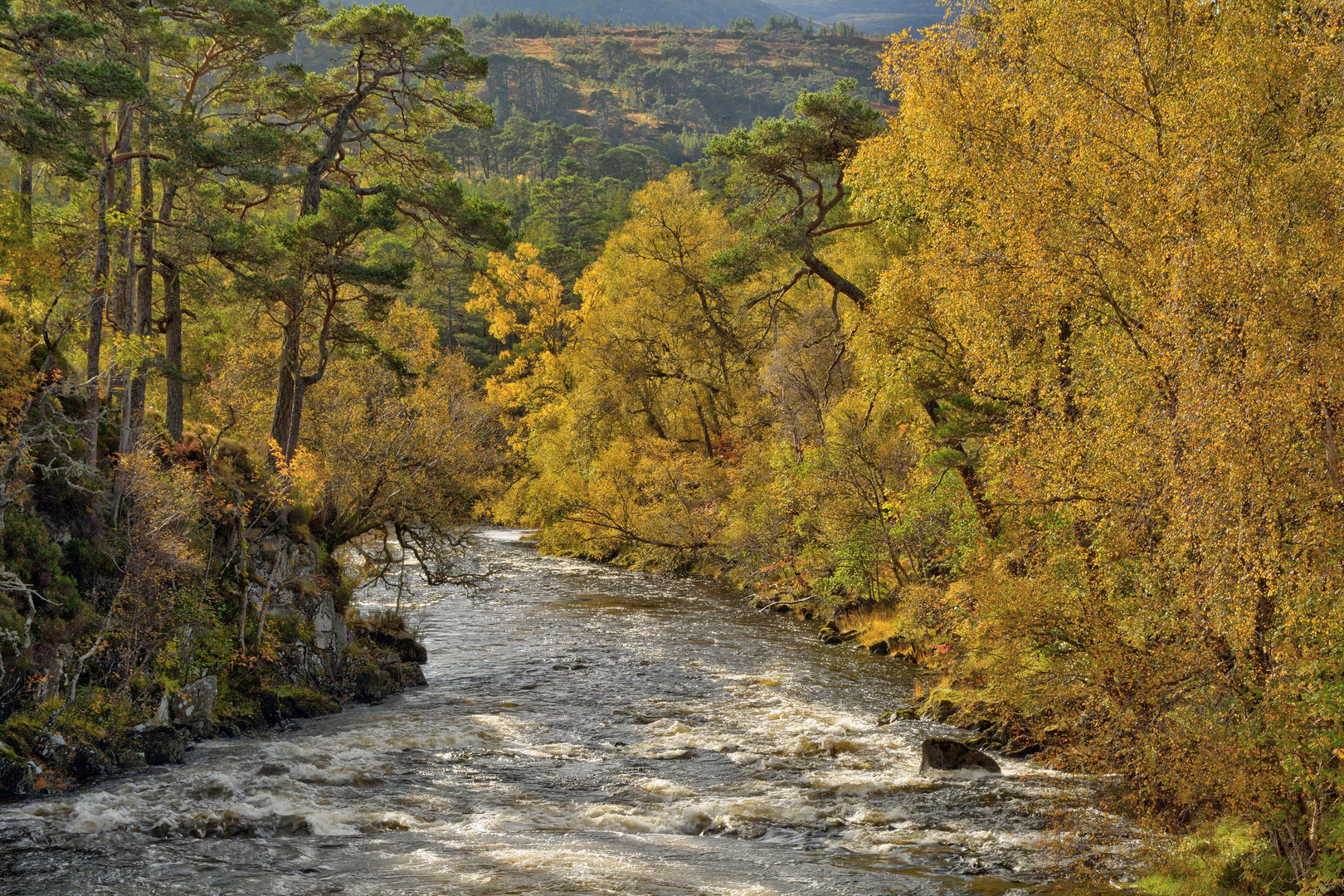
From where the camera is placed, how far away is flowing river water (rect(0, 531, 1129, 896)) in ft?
32.9

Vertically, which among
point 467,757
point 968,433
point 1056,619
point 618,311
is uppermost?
→ point 618,311

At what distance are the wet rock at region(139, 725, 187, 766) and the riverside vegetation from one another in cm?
46

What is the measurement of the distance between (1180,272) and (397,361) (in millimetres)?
16435

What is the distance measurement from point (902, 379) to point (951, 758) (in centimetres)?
714

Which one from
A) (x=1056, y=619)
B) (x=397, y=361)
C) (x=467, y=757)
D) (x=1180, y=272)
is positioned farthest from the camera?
(x=397, y=361)

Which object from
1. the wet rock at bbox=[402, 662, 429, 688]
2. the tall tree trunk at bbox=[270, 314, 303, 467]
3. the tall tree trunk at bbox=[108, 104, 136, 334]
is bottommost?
the wet rock at bbox=[402, 662, 429, 688]

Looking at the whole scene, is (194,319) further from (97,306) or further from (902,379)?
(902,379)

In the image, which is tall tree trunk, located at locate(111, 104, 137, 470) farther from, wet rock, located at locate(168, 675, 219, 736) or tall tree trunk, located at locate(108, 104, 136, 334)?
wet rock, located at locate(168, 675, 219, 736)

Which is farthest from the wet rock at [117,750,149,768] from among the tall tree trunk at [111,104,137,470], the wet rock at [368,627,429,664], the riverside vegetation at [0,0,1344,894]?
the wet rock at [368,627,429,664]

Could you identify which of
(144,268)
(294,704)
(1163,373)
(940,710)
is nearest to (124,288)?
(144,268)

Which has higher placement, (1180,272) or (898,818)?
(1180,272)

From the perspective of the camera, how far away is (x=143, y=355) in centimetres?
1341

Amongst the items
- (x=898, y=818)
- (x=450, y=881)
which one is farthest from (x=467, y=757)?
(x=898, y=818)

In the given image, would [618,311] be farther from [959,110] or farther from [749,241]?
[959,110]
